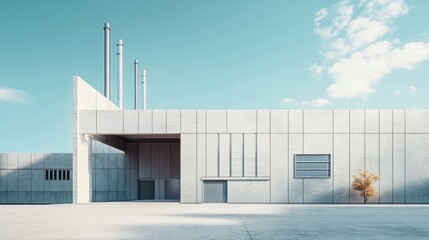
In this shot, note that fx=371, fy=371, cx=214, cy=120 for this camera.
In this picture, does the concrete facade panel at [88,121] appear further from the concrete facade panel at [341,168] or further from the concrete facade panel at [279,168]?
the concrete facade panel at [341,168]

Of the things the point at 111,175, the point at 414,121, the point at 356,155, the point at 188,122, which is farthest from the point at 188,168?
the point at 414,121

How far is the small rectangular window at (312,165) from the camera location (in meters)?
28.3

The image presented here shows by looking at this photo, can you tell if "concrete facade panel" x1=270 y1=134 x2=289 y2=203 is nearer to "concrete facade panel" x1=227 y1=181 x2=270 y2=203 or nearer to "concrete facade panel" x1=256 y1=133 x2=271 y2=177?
"concrete facade panel" x1=256 y1=133 x2=271 y2=177

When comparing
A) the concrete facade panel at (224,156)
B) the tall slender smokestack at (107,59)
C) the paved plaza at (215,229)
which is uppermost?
the tall slender smokestack at (107,59)

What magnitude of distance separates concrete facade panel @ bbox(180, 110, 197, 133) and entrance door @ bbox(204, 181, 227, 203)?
422 cm

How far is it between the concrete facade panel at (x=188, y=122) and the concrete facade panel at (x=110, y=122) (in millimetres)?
4528

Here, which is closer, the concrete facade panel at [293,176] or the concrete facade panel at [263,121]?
the concrete facade panel at [293,176]

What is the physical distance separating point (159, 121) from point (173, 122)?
3.49 feet

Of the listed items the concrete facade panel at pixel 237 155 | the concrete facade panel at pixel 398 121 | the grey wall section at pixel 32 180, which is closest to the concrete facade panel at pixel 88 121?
the concrete facade panel at pixel 237 155

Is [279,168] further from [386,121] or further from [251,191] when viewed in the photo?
[386,121]

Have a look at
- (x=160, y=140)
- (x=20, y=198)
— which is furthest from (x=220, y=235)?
(x=20, y=198)

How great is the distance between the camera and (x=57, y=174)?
3812 cm

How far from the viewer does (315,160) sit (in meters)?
28.4

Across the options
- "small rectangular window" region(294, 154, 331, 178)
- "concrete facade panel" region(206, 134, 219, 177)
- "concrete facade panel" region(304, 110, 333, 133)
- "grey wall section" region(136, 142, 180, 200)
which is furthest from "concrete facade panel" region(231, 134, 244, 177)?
"grey wall section" region(136, 142, 180, 200)
